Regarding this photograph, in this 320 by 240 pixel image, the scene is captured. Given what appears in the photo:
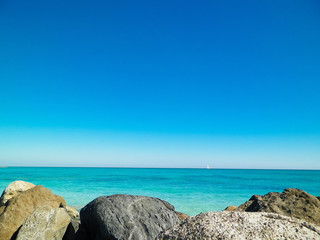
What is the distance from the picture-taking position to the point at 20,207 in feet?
23.4

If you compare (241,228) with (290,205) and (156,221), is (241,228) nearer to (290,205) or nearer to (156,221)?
(156,221)

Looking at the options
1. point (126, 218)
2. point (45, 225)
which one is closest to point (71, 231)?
point (45, 225)

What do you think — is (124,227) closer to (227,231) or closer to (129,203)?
(129,203)

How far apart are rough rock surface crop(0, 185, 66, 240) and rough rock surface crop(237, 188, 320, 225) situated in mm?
5429

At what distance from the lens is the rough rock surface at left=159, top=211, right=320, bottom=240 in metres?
2.45

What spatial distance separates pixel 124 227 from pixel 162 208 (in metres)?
0.94

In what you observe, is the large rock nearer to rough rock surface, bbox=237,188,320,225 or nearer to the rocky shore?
the rocky shore

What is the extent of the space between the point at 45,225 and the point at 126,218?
2.23 m

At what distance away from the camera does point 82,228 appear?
18.2 ft

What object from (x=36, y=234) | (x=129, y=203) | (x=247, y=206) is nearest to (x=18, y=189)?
(x=36, y=234)

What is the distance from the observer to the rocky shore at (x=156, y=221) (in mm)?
2549

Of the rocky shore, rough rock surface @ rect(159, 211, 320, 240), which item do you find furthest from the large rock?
rough rock surface @ rect(159, 211, 320, 240)

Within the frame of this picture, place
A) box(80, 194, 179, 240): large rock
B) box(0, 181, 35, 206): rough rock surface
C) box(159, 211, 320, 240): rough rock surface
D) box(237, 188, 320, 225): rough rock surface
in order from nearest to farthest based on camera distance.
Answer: box(159, 211, 320, 240): rough rock surface
box(80, 194, 179, 240): large rock
box(237, 188, 320, 225): rough rock surface
box(0, 181, 35, 206): rough rock surface

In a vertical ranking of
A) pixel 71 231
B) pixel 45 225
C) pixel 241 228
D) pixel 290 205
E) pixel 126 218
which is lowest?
pixel 71 231
